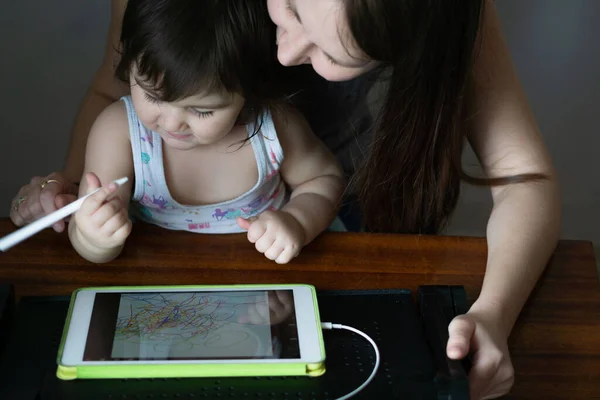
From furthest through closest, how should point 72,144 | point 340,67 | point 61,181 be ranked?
point 72,144 < point 61,181 < point 340,67

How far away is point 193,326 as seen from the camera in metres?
0.74

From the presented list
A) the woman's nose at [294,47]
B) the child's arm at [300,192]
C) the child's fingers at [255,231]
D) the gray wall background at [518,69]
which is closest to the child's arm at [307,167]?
the child's arm at [300,192]

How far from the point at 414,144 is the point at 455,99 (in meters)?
0.07

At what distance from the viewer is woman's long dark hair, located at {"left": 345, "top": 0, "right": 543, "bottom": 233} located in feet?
2.51

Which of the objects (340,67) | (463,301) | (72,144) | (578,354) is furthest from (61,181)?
(578,354)

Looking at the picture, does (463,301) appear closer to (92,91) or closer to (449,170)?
(449,170)

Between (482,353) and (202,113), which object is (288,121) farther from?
(482,353)

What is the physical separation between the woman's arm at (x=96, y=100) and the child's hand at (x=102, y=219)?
0.29 meters

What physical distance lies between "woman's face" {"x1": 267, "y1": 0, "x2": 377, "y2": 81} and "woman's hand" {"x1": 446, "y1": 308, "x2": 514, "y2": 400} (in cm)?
27

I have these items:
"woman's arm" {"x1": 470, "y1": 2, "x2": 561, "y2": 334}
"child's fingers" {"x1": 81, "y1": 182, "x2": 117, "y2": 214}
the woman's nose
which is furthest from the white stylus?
"woman's arm" {"x1": 470, "y1": 2, "x2": 561, "y2": 334}

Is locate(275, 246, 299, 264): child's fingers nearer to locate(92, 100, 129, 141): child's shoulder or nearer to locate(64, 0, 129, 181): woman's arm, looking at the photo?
locate(92, 100, 129, 141): child's shoulder

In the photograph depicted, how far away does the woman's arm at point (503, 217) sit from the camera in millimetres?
746

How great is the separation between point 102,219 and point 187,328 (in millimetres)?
158

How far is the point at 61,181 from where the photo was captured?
1.00 meters
